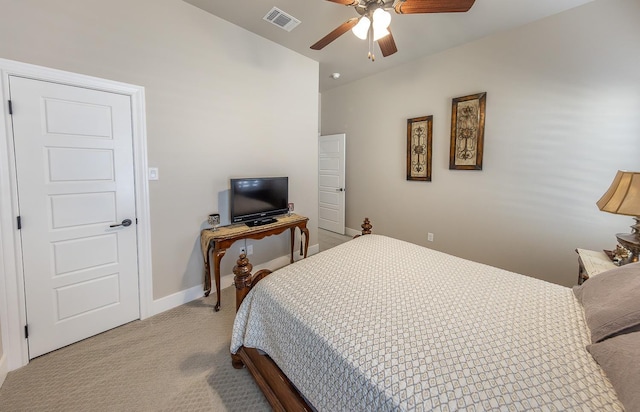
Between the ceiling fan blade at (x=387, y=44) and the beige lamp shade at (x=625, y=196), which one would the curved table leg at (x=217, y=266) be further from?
the beige lamp shade at (x=625, y=196)

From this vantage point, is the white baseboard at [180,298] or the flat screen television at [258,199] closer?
the white baseboard at [180,298]

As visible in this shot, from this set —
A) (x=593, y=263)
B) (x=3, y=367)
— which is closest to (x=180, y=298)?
(x=3, y=367)

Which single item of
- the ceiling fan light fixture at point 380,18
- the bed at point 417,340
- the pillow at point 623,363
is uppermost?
the ceiling fan light fixture at point 380,18

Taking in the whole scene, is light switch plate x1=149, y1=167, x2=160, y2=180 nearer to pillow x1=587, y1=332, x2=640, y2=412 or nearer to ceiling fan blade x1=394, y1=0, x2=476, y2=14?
ceiling fan blade x1=394, y1=0, x2=476, y2=14

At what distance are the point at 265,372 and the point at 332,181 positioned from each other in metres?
3.81

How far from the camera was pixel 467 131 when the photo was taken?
121 inches

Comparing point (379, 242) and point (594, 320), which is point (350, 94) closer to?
point (379, 242)

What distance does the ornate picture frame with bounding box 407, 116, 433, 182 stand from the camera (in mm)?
3445

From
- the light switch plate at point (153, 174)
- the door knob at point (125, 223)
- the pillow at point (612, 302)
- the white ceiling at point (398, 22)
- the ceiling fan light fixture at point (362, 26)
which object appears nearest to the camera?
the pillow at point (612, 302)

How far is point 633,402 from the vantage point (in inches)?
26.0

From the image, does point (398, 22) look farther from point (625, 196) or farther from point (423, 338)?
point (423, 338)

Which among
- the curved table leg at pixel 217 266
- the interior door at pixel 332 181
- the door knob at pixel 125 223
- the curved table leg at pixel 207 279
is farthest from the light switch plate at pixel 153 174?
the interior door at pixel 332 181

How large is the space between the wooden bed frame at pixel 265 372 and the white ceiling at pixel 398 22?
2.38m

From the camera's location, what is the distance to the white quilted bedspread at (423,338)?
798 mm
